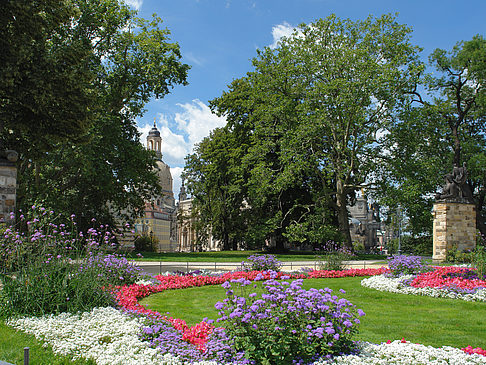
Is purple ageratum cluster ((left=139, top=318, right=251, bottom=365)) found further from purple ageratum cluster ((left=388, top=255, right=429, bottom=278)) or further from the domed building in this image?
the domed building

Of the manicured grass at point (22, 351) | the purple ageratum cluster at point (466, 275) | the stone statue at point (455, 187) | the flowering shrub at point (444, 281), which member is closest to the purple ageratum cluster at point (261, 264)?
the flowering shrub at point (444, 281)

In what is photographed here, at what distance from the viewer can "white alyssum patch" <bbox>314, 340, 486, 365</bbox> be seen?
213 inches

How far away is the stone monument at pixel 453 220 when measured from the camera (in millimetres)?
23828

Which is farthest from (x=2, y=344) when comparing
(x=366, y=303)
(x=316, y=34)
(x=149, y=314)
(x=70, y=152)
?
(x=316, y=34)

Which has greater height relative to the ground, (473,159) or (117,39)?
(117,39)

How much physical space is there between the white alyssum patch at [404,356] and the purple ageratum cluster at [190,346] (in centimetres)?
103

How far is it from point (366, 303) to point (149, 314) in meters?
5.64

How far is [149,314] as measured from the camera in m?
7.54

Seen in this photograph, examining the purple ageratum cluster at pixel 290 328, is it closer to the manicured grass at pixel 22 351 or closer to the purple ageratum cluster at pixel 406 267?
the manicured grass at pixel 22 351

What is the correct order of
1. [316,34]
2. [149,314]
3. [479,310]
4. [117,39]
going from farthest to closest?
[316,34] → [117,39] → [479,310] → [149,314]

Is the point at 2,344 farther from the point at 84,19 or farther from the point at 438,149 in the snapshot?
the point at 438,149

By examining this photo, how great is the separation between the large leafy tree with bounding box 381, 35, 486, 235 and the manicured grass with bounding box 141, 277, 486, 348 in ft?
58.5

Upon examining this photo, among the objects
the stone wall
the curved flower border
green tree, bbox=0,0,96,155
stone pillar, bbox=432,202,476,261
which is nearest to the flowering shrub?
the curved flower border

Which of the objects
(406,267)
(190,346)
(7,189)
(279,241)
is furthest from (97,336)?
(279,241)
